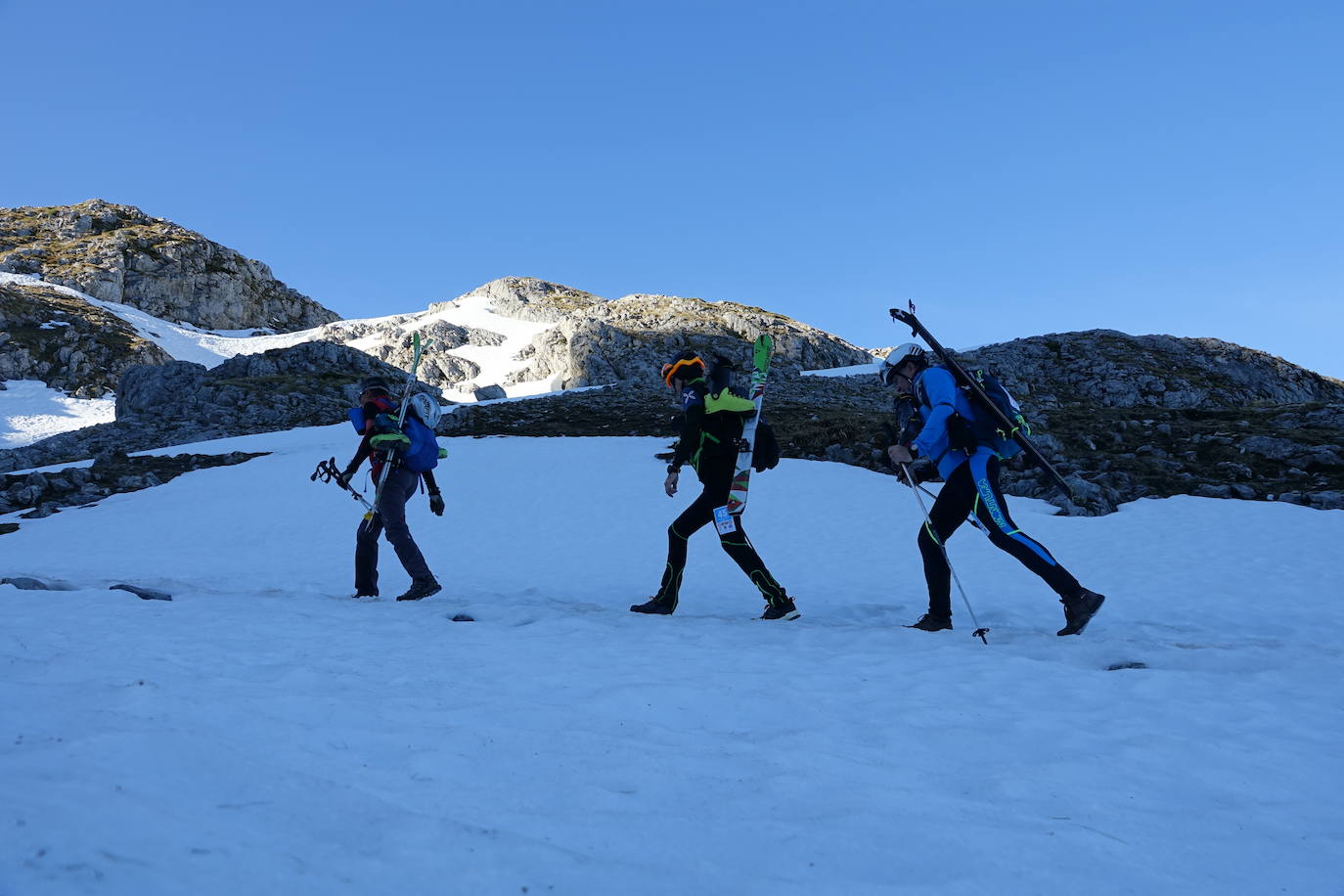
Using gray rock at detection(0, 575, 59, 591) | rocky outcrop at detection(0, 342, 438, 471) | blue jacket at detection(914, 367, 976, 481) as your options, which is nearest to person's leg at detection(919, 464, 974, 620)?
blue jacket at detection(914, 367, 976, 481)

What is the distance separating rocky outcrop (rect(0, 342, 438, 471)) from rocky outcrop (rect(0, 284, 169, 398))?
4931cm

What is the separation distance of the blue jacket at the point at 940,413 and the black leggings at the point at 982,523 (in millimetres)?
139

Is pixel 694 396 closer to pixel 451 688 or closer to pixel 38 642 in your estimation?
pixel 451 688

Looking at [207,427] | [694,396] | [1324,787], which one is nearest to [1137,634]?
[1324,787]

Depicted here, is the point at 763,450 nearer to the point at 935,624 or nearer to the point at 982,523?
the point at 982,523

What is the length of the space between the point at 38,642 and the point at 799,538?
1171 centimetres

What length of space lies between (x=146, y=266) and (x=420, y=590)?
151517 millimetres

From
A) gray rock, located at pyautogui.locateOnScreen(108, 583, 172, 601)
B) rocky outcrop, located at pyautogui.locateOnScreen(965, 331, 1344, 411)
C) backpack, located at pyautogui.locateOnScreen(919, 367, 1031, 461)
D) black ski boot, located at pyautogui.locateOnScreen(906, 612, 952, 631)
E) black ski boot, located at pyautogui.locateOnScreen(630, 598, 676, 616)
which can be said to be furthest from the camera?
rocky outcrop, located at pyautogui.locateOnScreen(965, 331, 1344, 411)

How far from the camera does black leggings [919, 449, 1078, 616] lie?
6891 millimetres

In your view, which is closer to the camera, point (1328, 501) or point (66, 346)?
point (1328, 501)

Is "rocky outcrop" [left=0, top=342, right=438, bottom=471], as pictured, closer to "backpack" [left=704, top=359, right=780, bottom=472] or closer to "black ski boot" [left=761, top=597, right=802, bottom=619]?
"backpack" [left=704, top=359, right=780, bottom=472]

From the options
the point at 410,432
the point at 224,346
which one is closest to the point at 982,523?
the point at 410,432

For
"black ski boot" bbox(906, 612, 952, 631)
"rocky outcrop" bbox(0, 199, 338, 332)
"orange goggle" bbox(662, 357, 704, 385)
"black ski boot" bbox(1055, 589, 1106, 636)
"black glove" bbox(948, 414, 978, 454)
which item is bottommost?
"black ski boot" bbox(906, 612, 952, 631)

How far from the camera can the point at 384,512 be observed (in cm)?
907
